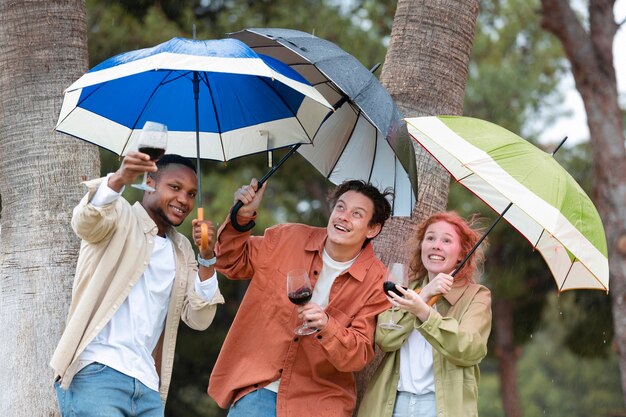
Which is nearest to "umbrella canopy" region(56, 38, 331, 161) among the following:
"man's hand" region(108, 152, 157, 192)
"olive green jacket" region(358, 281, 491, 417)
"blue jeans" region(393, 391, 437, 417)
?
"man's hand" region(108, 152, 157, 192)

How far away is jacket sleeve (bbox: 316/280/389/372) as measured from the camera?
4.65m

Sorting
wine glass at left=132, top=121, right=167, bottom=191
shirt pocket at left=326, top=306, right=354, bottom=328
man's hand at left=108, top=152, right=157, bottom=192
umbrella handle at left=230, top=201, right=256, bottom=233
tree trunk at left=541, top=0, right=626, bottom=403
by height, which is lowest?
shirt pocket at left=326, top=306, right=354, bottom=328

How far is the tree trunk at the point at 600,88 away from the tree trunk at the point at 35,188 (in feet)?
28.1

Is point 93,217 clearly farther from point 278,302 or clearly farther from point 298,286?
point 278,302

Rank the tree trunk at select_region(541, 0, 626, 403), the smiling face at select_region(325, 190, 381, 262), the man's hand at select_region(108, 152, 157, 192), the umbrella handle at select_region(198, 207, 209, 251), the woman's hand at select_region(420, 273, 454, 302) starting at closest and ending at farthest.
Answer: the man's hand at select_region(108, 152, 157, 192) → the umbrella handle at select_region(198, 207, 209, 251) → the woman's hand at select_region(420, 273, 454, 302) → the smiling face at select_region(325, 190, 381, 262) → the tree trunk at select_region(541, 0, 626, 403)

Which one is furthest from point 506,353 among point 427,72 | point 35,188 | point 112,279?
point 112,279

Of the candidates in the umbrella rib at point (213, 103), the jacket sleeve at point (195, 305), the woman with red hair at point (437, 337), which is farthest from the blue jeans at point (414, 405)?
the umbrella rib at point (213, 103)

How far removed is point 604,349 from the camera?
17.7 m

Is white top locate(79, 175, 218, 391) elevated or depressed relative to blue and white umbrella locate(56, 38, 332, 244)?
depressed

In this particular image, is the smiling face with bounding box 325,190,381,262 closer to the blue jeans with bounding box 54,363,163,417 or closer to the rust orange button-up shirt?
the rust orange button-up shirt

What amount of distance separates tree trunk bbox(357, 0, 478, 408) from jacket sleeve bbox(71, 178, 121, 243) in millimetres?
2142

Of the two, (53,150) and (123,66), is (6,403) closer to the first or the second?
(53,150)

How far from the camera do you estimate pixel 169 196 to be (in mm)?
4727

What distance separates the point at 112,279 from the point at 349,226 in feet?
3.95
